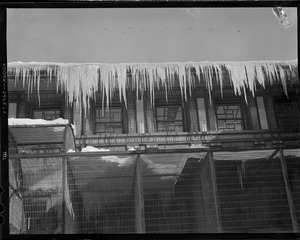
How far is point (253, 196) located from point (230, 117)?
9.62 feet

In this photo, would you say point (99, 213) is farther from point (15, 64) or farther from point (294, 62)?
point (294, 62)

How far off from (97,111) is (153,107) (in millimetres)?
1759

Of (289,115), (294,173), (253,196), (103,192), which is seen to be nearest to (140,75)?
(103,192)

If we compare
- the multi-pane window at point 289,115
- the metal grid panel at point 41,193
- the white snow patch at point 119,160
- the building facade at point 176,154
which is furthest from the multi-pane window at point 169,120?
the metal grid panel at point 41,193

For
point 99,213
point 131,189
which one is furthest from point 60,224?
point 131,189

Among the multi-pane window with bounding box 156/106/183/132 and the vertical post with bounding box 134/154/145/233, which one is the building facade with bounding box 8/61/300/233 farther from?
→ the multi-pane window with bounding box 156/106/183/132

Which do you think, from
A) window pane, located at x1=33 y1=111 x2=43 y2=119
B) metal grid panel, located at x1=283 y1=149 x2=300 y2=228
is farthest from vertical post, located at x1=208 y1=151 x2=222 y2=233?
window pane, located at x1=33 y1=111 x2=43 y2=119

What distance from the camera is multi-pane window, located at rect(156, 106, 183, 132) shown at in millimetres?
9000

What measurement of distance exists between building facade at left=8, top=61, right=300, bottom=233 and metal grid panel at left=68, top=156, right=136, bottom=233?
15mm

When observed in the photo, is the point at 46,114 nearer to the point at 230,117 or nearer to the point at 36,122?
the point at 36,122

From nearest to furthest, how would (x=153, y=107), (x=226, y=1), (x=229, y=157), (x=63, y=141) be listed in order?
(x=226, y=1) < (x=229, y=157) < (x=63, y=141) < (x=153, y=107)

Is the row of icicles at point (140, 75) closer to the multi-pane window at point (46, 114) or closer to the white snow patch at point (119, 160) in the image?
the multi-pane window at point (46, 114)

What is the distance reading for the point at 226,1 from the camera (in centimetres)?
490

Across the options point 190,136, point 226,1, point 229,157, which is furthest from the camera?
point 190,136
